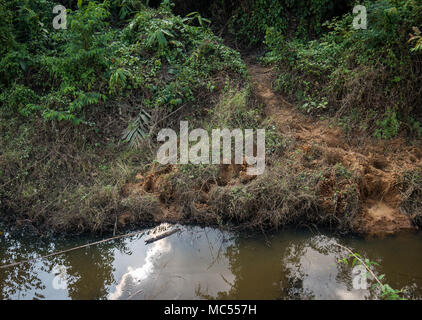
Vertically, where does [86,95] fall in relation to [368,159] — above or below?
above

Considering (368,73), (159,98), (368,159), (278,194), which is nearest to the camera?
(278,194)

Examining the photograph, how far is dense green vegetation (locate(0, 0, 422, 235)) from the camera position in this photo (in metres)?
4.30

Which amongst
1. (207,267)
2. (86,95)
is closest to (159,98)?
(86,95)

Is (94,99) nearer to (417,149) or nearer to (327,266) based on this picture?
(327,266)

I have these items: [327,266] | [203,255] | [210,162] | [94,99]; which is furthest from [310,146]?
[94,99]

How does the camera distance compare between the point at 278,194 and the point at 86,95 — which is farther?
the point at 86,95

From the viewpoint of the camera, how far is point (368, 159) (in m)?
4.60

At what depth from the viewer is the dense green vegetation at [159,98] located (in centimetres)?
430

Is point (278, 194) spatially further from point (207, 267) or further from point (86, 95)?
point (86, 95)

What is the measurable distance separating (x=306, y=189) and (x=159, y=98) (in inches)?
94.5

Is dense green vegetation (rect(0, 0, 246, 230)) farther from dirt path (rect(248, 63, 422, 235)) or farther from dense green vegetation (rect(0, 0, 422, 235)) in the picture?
dirt path (rect(248, 63, 422, 235))

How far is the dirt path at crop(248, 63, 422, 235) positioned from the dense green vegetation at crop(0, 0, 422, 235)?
5.9 inches

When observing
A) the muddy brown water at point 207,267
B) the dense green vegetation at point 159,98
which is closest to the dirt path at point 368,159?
the dense green vegetation at point 159,98

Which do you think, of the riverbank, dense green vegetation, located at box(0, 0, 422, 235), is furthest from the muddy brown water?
dense green vegetation, located at box(0, 0, 422, 235)
